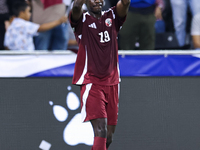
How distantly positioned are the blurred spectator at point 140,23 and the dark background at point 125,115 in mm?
621

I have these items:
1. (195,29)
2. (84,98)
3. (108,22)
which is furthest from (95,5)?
(195,29)

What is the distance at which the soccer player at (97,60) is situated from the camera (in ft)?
14.0

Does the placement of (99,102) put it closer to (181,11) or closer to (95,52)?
(95,52)

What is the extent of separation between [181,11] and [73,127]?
7.84ft

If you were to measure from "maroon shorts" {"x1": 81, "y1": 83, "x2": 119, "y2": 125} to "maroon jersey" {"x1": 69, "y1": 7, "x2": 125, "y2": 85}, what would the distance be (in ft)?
0.23

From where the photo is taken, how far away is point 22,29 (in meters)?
5.73

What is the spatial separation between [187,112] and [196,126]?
0.77ft

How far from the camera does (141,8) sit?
19.3ft

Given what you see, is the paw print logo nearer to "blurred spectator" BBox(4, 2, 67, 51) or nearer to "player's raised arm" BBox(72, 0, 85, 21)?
"blurred spectator" BBox(4, 2, 67, 51)

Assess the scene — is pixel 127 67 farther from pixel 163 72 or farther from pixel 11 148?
pixel 11 148

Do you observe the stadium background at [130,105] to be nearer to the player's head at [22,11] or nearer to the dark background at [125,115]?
the dark background at [125,115]

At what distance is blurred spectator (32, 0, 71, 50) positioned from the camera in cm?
578

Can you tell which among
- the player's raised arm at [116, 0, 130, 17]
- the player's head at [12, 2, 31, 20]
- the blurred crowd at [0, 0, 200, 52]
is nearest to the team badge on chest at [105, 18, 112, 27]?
the player's raised arm at [116, 0, 130, 17]

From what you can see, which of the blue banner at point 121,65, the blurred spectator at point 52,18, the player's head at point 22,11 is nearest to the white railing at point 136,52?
the blue banner at point 121,65
